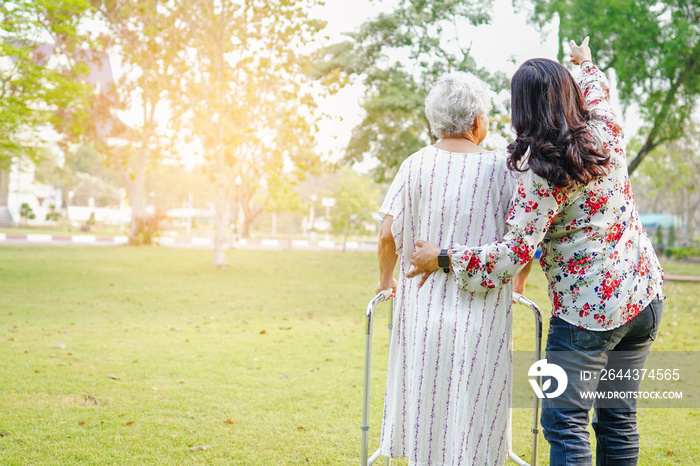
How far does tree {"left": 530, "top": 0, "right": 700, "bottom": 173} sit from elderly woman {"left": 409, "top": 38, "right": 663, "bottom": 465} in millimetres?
15897

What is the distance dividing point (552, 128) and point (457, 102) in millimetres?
428

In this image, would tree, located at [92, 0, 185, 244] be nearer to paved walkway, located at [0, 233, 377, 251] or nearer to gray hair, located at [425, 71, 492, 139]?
paved walkway, located at [0, 233, 377, 251]

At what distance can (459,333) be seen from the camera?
2.26 metres

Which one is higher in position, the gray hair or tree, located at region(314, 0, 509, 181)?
tree, located at region(314, 0, 509, 181)

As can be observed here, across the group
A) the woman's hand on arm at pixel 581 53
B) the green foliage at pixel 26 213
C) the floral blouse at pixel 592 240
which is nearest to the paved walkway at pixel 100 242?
the green foliage at pixel 26 213

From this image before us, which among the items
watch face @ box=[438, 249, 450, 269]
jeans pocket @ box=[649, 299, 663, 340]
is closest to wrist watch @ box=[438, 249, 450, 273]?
watch face @ box=[438, 249, 450, 269]

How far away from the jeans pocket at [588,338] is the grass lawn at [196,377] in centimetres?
161

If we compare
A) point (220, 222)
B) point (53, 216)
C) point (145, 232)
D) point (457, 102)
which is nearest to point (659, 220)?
point (145, 232)

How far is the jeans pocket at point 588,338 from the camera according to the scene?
200cm

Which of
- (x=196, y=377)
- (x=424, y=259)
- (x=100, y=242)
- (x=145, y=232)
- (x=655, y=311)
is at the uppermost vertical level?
(x=424, y=259)

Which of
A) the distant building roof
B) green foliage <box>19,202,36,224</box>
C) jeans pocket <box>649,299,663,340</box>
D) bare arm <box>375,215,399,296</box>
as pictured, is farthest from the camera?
the distant building roof

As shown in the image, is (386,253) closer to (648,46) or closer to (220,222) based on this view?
(220,222)

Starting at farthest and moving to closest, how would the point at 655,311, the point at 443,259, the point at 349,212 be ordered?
the point at 349,212, the point at 443,259, the point at 655,311

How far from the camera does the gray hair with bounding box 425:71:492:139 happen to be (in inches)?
89.0
